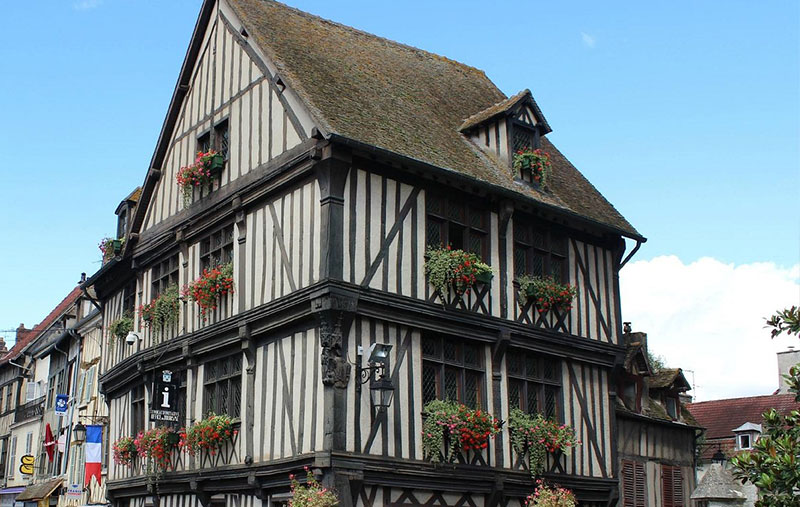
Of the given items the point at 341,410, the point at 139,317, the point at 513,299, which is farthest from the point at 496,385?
the point at 139,317

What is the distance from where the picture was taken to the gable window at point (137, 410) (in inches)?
821

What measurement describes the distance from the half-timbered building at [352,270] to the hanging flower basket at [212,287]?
168 millimetres

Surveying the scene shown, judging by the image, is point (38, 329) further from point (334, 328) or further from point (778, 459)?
point (778, 459)

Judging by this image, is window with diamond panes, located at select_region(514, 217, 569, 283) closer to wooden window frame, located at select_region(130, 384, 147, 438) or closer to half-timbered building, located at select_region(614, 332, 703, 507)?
half-timbered building, located at select_region(614, 332, 703, 507)

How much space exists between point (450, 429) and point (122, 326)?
933 cm

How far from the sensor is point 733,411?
103 feet

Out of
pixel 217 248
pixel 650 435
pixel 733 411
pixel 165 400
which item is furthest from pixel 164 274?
pixel 733 411

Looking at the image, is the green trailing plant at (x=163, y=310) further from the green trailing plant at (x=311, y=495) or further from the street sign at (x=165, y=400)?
the green trailing plant at (x=311, y=495)

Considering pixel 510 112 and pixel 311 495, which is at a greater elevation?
pixel 510 112

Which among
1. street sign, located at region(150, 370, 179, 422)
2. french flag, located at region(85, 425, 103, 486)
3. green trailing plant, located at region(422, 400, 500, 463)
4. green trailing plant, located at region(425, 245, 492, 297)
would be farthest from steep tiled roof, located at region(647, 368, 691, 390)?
french flag, located at region(85, 425, 103, 486)

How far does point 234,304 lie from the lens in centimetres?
1697

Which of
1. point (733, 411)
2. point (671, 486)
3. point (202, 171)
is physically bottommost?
point (671, 486)

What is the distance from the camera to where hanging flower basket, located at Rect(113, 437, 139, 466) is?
787 inches

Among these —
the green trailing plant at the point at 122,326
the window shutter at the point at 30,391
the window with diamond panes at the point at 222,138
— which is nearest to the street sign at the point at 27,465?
the window shutter at the point at 30,391
